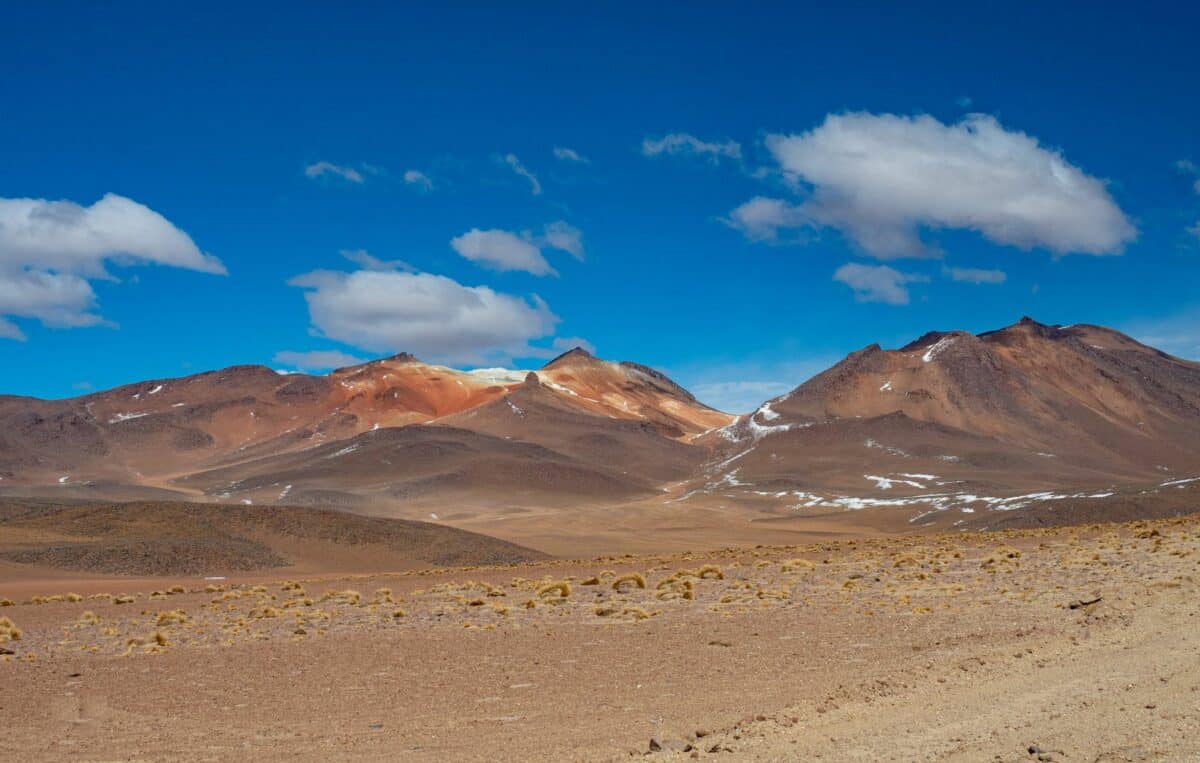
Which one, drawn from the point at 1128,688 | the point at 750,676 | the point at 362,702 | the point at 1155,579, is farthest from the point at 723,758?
the point at 1155,579

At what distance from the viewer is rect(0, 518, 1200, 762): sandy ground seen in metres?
11.0

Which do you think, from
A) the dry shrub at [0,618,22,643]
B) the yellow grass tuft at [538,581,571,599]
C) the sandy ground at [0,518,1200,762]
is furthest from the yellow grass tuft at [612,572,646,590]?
the dry shrub at [0,618,22,643]

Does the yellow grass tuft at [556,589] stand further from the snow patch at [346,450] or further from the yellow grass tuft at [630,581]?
the snow patch at [346,450]

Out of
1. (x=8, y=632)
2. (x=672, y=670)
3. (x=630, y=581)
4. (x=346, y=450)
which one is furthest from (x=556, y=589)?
(x=346, y=450)

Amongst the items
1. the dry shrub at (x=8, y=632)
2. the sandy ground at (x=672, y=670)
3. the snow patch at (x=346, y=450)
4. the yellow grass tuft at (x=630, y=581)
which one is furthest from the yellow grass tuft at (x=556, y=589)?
the snow patch at (x=346, y=450)

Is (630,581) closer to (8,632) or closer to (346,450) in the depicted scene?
(8,632)

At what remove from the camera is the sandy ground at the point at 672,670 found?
11031mm

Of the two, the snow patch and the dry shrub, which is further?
the snow patch

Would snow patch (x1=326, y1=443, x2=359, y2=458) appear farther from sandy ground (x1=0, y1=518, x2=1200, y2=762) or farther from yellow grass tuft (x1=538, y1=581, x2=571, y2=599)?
yellow grass tuft (x1=538, y1=581, x2=571, y2=599)

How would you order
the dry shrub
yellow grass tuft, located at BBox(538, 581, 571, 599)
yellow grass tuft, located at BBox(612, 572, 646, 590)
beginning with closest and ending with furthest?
the dry shrub → yellow grass tuft, located at BBox(538, 581, 571, 599) → yellow grass tuft, located at BBox(612, 572, 646, 590)

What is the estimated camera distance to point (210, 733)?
14.6 meters

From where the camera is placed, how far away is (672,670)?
55.5 ft

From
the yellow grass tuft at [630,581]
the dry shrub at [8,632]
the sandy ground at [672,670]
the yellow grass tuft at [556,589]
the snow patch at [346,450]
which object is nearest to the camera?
the sandy ground at [672,670]

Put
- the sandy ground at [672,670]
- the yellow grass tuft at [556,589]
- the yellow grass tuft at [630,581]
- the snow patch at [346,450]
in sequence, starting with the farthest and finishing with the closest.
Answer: the snow patch at [346,450] → the yellow grass tuft at [630,581] → the yellow grass tuft at [556,589] → the sandy ground at [672,670]
